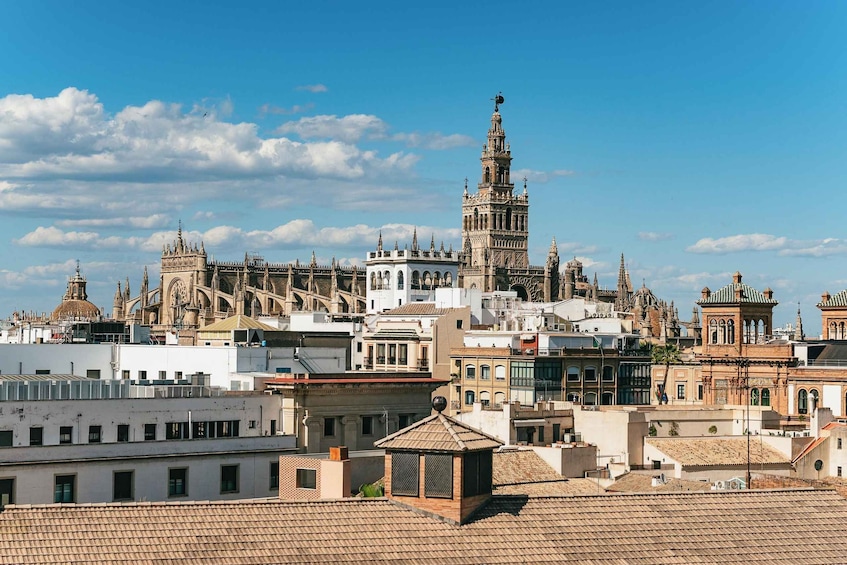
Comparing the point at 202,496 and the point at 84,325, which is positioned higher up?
the point at 84,325

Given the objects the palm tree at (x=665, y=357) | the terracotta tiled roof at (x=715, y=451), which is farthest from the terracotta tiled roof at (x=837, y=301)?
the terracotta tiled roof at (x=715, y=451)

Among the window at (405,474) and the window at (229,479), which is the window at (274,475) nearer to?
the window at (229,479)

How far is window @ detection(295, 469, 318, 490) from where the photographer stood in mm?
48344

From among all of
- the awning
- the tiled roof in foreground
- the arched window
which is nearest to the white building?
the arched window

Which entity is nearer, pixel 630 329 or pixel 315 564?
pixel 315 564

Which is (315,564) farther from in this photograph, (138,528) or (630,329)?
(630,329)

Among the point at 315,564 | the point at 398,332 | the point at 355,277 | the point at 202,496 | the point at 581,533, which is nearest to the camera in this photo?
the point at 315,564

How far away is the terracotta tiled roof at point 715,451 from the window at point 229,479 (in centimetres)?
2328

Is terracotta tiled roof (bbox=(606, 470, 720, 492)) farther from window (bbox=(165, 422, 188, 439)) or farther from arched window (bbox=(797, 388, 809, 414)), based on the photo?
arched window (bbox=(797, 388, 809, 414))

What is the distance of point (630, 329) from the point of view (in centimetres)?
12338

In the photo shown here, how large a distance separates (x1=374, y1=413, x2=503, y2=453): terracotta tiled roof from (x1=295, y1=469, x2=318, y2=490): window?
12.2m

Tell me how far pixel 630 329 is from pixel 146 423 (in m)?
74.9

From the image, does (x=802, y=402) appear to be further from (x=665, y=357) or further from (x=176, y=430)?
(x=176, y=430)

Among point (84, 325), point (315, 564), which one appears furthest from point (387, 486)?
point (84, 325)
